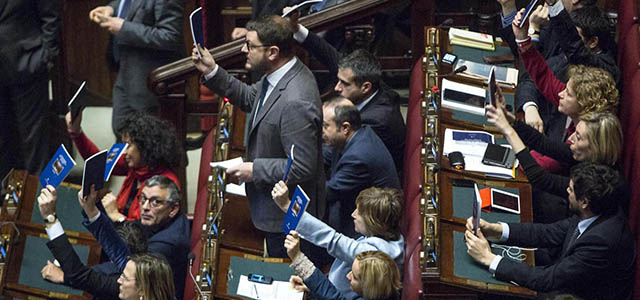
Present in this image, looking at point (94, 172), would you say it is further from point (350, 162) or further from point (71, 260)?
point (350, 162)

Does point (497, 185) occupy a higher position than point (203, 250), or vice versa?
point (497, 185)

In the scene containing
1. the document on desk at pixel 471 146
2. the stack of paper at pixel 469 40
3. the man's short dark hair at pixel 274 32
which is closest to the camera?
the man's short dark hair at pixel 274 32

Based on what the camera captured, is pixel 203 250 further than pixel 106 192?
No

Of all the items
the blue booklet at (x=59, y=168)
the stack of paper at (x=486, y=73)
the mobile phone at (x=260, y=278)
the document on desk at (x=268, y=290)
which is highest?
the stack of paper at (x=486, y=73)

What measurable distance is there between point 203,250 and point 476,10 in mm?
1639

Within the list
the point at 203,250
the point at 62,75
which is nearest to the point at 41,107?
the point at 62,75

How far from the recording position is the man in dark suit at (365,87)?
3883 millimetres

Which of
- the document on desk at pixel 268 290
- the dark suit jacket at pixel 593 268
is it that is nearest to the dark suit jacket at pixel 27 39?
the document on desk at pixel 268 290

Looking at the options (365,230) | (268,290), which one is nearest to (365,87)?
(365,230)

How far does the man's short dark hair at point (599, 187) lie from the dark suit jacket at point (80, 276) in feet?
4.79

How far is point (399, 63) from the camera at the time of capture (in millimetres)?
4379

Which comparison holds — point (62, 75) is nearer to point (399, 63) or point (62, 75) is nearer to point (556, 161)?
point (399, 63)

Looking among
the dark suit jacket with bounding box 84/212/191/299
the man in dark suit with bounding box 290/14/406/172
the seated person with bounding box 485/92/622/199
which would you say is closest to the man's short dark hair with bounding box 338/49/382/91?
the man in dark suit with bounding box 290/14/406/172

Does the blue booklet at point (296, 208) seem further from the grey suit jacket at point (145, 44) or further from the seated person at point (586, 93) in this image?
the grey suit jacket at point (145, 44)
